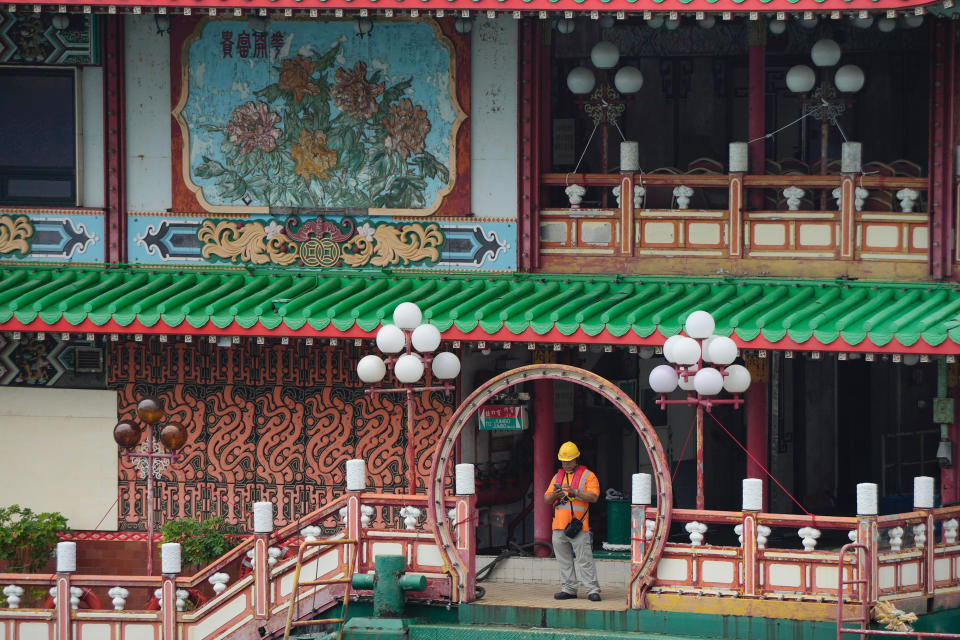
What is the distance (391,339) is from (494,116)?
442 cm

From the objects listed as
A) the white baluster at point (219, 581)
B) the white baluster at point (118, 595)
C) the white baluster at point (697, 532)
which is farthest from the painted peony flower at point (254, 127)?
the white baluster at point (697, 532)

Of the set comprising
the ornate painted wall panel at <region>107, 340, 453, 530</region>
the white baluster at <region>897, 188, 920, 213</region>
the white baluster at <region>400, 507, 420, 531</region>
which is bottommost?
the white baluster at <region>400, 507, 420, 531</region>

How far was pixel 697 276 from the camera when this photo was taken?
23.8 m

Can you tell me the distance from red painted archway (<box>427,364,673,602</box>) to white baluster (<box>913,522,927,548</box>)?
265 cm

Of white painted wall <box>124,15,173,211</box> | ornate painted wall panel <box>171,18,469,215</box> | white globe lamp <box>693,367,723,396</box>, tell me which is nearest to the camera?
white globe lamp <box>693,367,723,396</box>

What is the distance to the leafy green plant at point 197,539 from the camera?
2322cm

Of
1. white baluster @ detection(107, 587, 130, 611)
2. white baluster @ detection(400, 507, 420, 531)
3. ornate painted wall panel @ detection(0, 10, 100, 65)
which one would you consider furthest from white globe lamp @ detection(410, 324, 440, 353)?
ornate painted wall panel @ detection(0, 10, 100, 65)

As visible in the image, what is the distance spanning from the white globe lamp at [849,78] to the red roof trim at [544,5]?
1.99 m

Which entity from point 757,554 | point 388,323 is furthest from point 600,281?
point 757,554

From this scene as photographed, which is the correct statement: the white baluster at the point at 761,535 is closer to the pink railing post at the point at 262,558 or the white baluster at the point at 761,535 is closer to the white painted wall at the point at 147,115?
the pink railing post at the point at 262,558

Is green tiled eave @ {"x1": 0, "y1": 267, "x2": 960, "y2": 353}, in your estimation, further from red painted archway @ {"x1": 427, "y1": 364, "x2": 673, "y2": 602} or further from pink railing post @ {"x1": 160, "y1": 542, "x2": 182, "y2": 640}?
pink railing post @ {"x1": 160, "y1": 542, "x2": 182, "y2": 640}

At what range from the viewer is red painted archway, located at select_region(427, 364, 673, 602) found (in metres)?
20.5

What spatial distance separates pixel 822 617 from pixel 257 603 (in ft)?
20.0

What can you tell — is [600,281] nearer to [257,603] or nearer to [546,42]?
[546,42]
